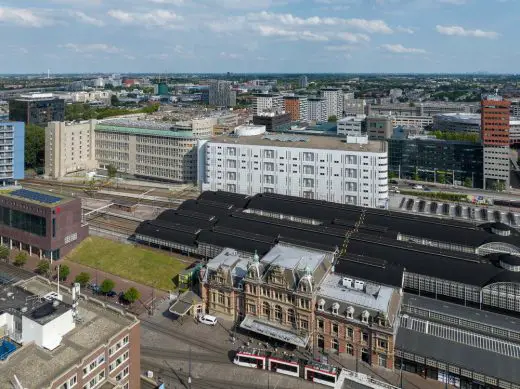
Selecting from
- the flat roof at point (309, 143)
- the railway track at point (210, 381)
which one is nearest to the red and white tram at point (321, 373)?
the railway track at point (210, 381)

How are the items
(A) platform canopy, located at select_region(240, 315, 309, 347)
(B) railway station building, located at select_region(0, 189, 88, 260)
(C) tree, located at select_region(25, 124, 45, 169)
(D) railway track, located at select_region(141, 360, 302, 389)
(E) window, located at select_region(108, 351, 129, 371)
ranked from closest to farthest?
(E) window, located at select_region(108, 351, 129, 371) → (D) railway track, located at select_region(141, 360, 302, 389) → (A) platform canopy, located at select_region(240, 315, 309, 347) → (B) railway station building, located at select_region(0, 189, 88, 260) → (C) tree, located at select_region(25, 124, 45, 169)

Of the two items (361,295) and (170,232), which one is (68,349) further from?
(170,232)

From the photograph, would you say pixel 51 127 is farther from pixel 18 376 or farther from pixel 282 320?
pixel 18 376

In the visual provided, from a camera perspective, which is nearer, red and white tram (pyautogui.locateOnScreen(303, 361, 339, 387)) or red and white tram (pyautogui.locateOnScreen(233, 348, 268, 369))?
red and white tram (pyautogui.locateOnScreen(303, 361, 339, 387))

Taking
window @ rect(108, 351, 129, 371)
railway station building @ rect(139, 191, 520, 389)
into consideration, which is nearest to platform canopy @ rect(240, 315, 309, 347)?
railway station building @ rect(139, 191, 520, 389)

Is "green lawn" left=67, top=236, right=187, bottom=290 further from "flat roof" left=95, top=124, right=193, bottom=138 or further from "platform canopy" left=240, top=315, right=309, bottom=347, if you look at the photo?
"flat roof" left=95, top=124, right=193, bottom=138

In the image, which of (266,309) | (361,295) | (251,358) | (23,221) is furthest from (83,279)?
(361,295)
